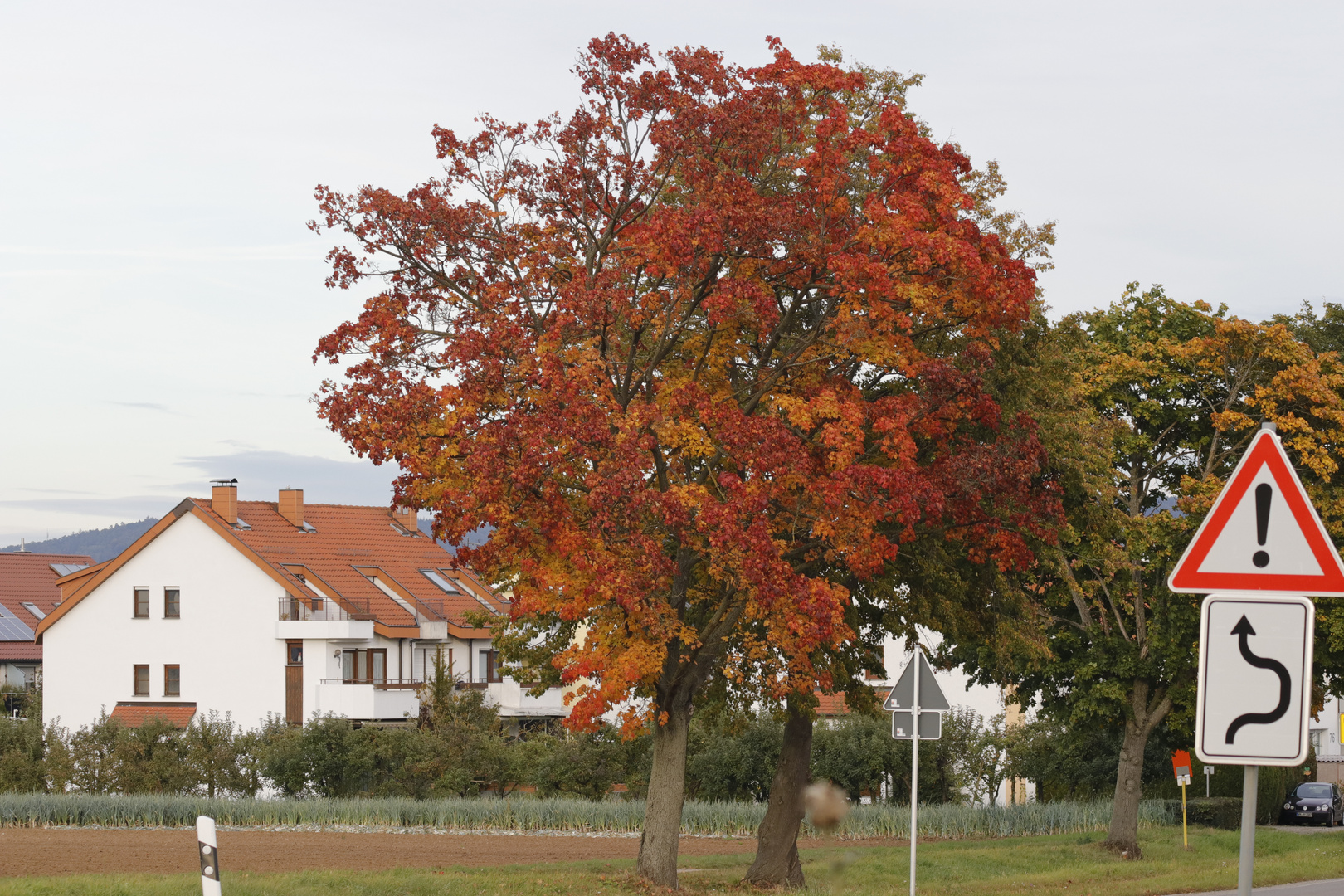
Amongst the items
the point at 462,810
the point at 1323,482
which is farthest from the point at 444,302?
the point at 1323,482

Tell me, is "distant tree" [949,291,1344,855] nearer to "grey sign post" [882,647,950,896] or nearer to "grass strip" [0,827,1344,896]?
"grass strip" [0,827,1344,896]

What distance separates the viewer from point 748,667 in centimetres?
2062

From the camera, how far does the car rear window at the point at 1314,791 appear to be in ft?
157

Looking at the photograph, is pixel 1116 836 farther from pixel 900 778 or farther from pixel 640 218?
pixel 640 218

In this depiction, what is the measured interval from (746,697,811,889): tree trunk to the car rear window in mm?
32250

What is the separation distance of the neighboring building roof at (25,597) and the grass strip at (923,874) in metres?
58.1

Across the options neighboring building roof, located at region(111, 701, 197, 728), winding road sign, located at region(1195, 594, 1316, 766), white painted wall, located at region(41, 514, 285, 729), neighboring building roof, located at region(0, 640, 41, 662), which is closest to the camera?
winding road sign, located at region(1195, 594, 1316, 766)

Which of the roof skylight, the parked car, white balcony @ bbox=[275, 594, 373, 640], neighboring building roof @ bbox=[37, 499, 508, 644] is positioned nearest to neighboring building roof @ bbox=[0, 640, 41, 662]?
neighboring building roof @ bbox=[37, 499, 508, 644]

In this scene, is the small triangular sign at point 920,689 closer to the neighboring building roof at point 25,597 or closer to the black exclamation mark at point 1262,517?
the black exclamation mark at point 1262,517

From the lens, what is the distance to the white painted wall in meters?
54.5

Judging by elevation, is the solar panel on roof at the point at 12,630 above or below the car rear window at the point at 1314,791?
above

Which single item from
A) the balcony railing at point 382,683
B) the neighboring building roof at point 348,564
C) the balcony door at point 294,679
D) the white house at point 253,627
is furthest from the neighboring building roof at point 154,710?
the balcony railing at point 382,683

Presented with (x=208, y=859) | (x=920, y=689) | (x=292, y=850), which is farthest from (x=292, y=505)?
(x=208, y=859)

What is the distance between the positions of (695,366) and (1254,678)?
1383 centimetres
